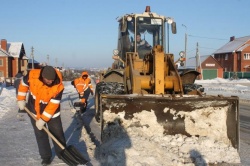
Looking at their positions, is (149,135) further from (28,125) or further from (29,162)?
(28,125)

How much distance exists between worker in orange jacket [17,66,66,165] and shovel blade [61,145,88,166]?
0.24 m

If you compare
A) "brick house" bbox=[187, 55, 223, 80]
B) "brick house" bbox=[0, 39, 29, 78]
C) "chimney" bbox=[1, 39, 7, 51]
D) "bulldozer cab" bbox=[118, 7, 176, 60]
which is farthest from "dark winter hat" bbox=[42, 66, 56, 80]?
"chimney" bbox=[1, 39, 7, 51]

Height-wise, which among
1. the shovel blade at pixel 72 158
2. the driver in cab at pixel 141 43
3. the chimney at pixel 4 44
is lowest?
the shovel blade at pixel 72 158

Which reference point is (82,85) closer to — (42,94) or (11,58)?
(42,94)

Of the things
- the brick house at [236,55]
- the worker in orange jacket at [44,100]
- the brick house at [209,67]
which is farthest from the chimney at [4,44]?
the worker in orange jacket at [44,100]

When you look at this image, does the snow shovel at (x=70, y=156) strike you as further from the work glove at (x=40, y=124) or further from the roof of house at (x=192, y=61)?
the roof of house at (x=192, y=61)

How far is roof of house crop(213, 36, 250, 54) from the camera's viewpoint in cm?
5822

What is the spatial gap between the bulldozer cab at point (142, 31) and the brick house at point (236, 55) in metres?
51.2

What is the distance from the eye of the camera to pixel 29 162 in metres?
5.44

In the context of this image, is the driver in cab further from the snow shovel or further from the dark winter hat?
the snow shovel

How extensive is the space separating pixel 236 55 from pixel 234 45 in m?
2.79

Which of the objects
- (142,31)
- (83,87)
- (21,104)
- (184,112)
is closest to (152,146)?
(184,112)

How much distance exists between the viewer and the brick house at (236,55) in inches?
2249

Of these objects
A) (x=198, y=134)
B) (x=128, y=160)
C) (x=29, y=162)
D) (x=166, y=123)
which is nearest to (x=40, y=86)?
(x=29, y=162)
